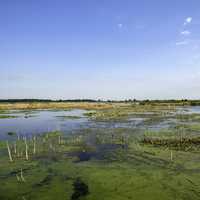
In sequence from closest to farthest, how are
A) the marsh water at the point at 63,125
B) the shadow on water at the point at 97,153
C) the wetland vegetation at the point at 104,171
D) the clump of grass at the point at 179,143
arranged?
the wetland vegetation at the point at 104,171, the shadow on water at the point at 97,153, the clump of grass at the point at 179,143, the marsh water at the point at 63,125

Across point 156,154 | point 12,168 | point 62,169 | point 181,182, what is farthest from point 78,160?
point 181,182

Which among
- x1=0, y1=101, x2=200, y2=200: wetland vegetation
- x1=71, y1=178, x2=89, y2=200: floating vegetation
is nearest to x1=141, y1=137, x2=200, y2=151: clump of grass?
x1=0, y1=101, x2=200, y2=200: wetland vegetation

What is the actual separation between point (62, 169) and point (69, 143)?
5500mm

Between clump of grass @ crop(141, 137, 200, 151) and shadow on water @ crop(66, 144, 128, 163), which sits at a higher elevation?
clump of grass @ crop(141, 137, 200, 151)

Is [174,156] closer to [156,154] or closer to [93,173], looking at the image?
[156,154]

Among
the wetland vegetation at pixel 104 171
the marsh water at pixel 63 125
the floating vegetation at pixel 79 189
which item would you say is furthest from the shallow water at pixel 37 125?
the floating vegetation at pixel 79 189

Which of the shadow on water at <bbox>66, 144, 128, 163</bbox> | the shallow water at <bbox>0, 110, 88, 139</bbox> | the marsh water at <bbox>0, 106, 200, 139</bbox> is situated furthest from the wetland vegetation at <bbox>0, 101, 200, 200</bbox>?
the marsh water at <bbox>0, 106, 200, 139</bbox>

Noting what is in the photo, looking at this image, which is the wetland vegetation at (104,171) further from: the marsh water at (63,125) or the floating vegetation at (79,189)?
the marsh water at (63,125)

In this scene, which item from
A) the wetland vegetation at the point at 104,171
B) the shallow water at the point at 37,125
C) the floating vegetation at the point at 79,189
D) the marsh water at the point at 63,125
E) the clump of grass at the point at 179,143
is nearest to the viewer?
the floating vegetation at the point at 79,189

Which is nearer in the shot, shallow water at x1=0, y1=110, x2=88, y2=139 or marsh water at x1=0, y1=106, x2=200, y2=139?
shallow water at x1=0, y1=110, x2=88, y2=139

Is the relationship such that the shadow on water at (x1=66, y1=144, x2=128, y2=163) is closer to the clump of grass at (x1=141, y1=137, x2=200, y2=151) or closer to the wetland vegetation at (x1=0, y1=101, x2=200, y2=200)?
the wetland vegetation at (x1=0, y1=101, x2=200, y2=200)

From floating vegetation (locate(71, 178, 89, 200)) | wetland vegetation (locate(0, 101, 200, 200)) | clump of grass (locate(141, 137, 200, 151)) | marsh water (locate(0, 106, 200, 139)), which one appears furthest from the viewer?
marsh water (locate(0, 106, 200, 139))

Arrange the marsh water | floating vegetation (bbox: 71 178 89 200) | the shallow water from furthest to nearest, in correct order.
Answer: the marsh water, the shallow water, floating vegetation (bbox: 71 178 89 200)

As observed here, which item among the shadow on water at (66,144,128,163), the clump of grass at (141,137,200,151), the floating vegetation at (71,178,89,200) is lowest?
the floating vegetation at (71,178,89,200)
